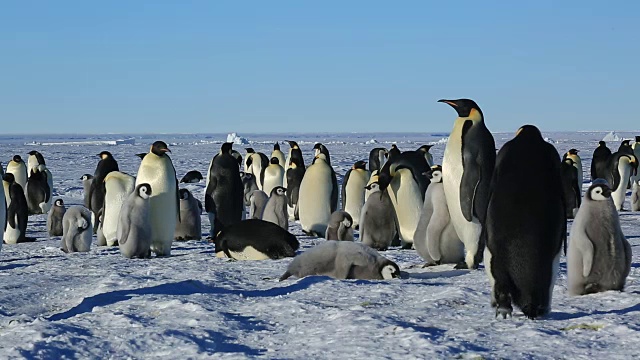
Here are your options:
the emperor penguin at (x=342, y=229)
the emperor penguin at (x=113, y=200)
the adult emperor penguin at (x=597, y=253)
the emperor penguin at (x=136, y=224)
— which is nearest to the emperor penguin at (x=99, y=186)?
the emperor penguin at (x=113, y=200)

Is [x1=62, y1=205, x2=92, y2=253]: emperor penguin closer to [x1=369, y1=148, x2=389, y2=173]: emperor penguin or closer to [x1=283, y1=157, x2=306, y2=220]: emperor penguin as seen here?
[x1=283, y1=157, x2=306, y2=220]: emperor penguin

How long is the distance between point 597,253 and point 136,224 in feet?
15.3

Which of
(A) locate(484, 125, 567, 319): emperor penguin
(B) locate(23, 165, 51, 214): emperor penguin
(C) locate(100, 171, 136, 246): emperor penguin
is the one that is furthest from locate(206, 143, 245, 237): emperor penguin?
(A) locate(484, 125, 567, 319): emperor penguin

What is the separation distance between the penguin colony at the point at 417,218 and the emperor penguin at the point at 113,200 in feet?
0.05

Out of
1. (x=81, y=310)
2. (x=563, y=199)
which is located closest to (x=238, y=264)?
(x=81, y=310)

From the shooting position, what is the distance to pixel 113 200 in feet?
33.7

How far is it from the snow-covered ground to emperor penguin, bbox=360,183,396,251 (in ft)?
6.66

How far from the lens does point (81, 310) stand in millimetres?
5137

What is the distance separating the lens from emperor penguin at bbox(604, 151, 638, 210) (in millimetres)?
16906

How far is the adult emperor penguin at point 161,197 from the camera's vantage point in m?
8.84

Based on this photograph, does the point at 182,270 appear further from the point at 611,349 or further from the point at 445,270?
the point at 611,349

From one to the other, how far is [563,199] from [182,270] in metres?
3.37

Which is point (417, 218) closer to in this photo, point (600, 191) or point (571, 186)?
point (600, 191)

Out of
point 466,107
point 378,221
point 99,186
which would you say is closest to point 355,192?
point 99,186
